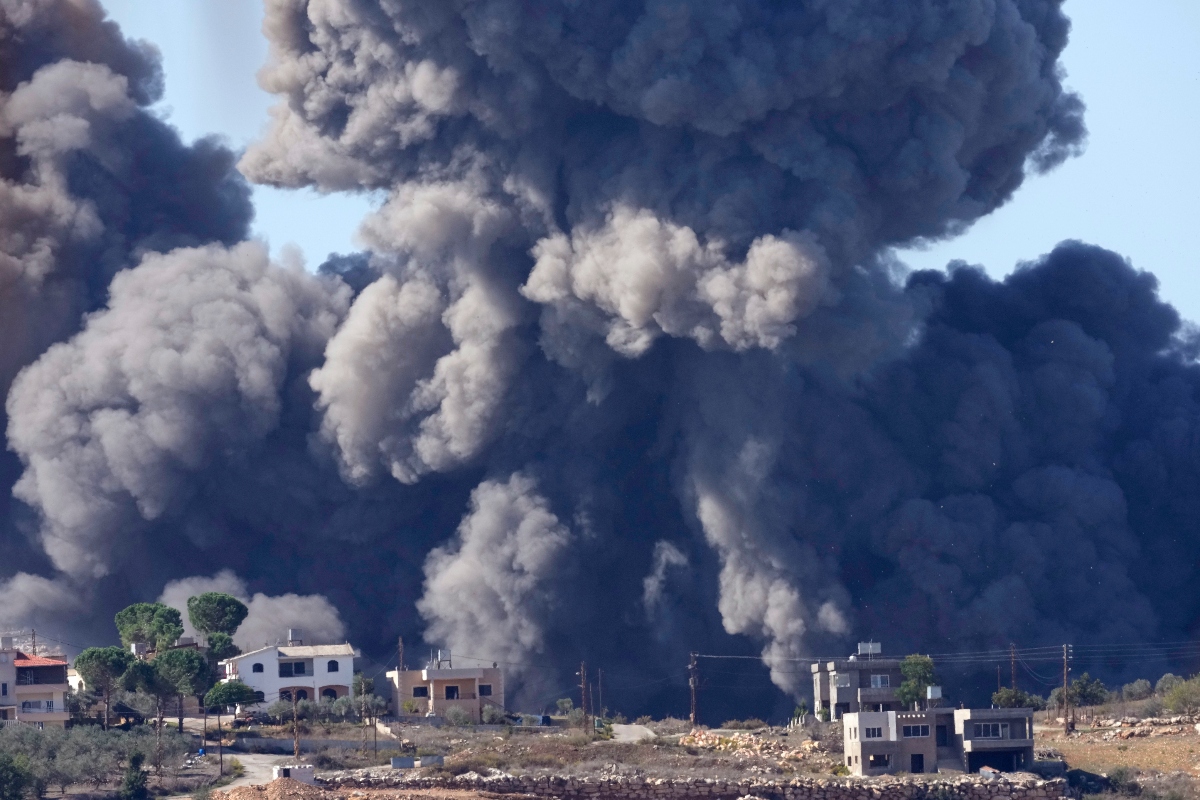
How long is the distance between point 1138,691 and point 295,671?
26156 millimetres

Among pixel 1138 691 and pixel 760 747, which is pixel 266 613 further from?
pixel 1138 691

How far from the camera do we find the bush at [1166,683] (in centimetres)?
8356

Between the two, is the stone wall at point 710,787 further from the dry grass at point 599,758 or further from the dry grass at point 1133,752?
the dry grass at point 1133,752

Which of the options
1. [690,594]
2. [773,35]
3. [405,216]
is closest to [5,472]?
[405,216]

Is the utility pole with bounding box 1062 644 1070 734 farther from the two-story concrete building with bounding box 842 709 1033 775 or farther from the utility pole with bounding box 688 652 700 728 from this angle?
the utility pole with bounding box 688 652 700 728

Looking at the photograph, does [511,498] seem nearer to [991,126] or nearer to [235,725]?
[235,725]

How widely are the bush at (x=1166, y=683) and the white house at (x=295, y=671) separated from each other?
25.0 m

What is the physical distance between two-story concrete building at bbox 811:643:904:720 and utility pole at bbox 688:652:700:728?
401 centimetres

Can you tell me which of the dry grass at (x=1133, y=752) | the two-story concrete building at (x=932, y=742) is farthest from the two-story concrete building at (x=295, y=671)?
the dry grass at (x=1133, y=752)

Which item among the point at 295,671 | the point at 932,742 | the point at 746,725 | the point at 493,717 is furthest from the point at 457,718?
the point at 932,742

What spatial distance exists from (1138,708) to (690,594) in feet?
58.2

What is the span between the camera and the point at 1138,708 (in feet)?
268

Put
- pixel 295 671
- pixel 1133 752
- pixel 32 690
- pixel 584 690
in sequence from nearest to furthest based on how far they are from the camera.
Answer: pixel 1133 752, pixel 32 690, pixel 584 690, pixel 295 671

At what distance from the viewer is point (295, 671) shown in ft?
293
